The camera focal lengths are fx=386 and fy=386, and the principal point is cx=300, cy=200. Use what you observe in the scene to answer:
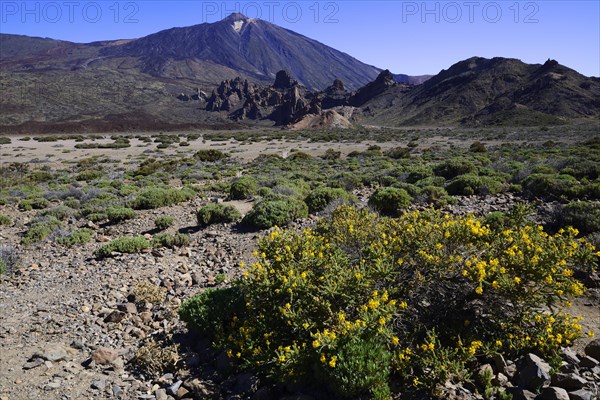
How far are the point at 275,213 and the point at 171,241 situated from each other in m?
2.40

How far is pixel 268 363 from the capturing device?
3670mm

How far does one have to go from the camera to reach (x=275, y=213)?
909 centimetres

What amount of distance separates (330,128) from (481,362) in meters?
77.1

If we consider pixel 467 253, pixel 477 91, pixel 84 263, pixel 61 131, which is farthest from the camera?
pixel 477 91

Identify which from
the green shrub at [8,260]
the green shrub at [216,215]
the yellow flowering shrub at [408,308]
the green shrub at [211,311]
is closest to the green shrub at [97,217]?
the green shrub at [216,215]

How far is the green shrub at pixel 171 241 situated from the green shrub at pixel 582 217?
7.60 meters

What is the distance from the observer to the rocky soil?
347 cm

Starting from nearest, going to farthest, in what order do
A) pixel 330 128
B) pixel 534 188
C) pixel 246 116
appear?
pixel 534 188, pixel 330 128, pixel 246 116

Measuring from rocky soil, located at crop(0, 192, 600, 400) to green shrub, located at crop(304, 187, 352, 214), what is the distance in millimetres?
2700

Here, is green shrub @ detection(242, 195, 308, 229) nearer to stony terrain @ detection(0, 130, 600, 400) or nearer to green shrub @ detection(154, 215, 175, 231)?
stony terrain @ detection(0, 130, 600, 400)

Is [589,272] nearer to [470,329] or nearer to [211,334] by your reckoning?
[470,329]

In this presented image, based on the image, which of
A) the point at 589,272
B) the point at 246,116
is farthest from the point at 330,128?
the point at 589,272

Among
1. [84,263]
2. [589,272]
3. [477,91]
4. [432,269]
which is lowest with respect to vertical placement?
[84,263]

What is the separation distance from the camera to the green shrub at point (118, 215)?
34.0 ft
